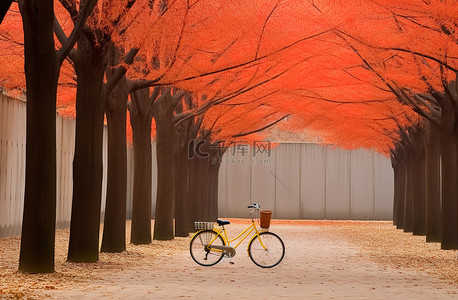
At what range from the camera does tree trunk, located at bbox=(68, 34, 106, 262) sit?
15.8 meters

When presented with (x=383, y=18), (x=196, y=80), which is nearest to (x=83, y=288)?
(x=196, y=80)

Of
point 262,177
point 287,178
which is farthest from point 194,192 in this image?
point 287,178

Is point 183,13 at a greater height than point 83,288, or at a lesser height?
greater

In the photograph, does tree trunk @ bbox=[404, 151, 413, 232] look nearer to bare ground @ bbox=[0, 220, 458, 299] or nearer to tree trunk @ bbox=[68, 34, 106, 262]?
bare ground @ bbox=[0, 220, 458, 299]

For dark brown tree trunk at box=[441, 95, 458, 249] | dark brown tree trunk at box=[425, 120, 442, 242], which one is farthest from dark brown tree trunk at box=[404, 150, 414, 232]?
dark brown tree trunk at box=[441, 95, 458, 249]

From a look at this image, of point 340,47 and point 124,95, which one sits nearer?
point 124,95

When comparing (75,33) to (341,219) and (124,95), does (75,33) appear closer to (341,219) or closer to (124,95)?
(124,95)

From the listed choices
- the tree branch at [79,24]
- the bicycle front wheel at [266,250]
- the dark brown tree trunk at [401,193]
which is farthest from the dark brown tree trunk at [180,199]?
the dark brown tree trunk at [401,193]

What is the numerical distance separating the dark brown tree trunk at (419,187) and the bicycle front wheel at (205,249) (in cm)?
1627

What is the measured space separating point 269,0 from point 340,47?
456 centimetres

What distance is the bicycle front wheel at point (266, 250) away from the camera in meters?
15.4

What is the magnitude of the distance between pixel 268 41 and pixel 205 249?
6005 mm

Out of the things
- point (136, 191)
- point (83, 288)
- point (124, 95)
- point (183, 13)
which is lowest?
point (83, 288)

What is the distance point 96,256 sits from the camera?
16141 millimetres
